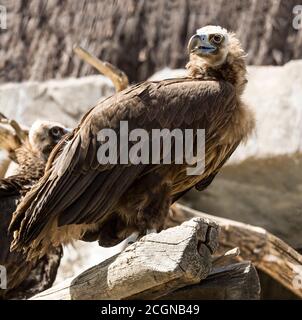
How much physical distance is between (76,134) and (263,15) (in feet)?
11.2

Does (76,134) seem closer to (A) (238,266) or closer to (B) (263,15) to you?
(A) (238,266)

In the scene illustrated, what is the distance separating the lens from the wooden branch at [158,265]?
4246 millimetres

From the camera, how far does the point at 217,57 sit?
5406 millimetres

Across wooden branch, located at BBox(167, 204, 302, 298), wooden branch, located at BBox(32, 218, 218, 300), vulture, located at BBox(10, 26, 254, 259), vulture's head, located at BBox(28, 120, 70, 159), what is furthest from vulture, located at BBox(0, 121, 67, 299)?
wooden branch, located at BBox(32, 218, 218, 300)

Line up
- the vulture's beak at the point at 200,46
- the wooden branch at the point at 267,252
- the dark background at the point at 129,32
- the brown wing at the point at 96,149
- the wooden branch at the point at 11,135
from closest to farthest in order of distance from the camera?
the brown wing at the point at 96,149, the vulture's beak at the point at 200,46, the wooden branch at the point at 267,252, the wooden branch at the point at 11,135, the dark background at the point at 129,32

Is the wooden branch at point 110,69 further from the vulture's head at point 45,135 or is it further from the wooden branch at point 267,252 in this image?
the wooden branch at point 267,252

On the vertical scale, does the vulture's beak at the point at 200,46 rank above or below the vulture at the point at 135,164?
above

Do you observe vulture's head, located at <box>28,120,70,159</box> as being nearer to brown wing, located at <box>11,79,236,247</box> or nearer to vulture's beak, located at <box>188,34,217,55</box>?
brown wing, located at <box>11,79,236,247</box>

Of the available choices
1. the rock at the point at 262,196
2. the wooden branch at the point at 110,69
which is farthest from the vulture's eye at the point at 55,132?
the rock at the point at 262,196

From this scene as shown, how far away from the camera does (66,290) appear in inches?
185

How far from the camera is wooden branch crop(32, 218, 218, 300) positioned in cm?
425

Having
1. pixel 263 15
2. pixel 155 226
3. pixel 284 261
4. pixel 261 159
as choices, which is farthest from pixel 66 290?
pixel 263 15

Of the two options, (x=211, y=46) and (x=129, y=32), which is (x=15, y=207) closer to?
(x=211, y=46)

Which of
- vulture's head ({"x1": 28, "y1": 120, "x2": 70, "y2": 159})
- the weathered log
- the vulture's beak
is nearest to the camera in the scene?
the weathered log
